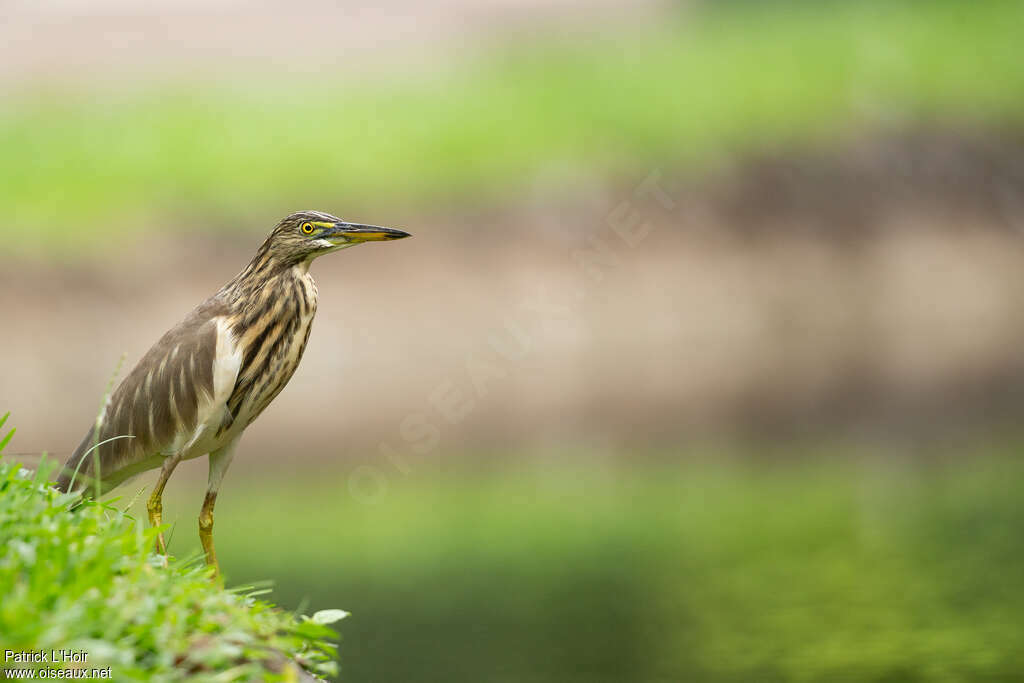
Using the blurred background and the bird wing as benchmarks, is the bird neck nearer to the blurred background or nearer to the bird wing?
the bird wing

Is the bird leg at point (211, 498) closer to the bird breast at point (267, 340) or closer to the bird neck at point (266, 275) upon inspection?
the bird breast at point (267, 340)

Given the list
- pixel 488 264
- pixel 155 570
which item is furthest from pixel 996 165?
pixel 155 570

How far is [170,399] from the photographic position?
5816mm

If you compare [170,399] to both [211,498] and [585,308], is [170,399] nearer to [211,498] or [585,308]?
[211,498]

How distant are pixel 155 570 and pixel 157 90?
30555mm

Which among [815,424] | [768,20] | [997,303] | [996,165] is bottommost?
[815,424]

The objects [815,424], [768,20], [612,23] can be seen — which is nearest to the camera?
[815,424]

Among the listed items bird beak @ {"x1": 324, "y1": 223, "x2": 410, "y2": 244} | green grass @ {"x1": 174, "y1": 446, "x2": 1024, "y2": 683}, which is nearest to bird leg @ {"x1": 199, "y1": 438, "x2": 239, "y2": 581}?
bird beak @ {"x1": 324, "y1": 223, "x2": 410, "y2": 244}

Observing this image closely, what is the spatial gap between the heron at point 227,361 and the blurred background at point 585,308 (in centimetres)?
61

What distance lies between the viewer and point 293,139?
30.3 m

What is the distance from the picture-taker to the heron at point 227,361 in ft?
18.7

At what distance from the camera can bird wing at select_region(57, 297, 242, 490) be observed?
5.68m

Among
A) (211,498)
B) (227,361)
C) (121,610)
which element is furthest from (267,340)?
(121,610)

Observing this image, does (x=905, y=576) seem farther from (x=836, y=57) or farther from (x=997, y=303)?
(x=836, y=57)
